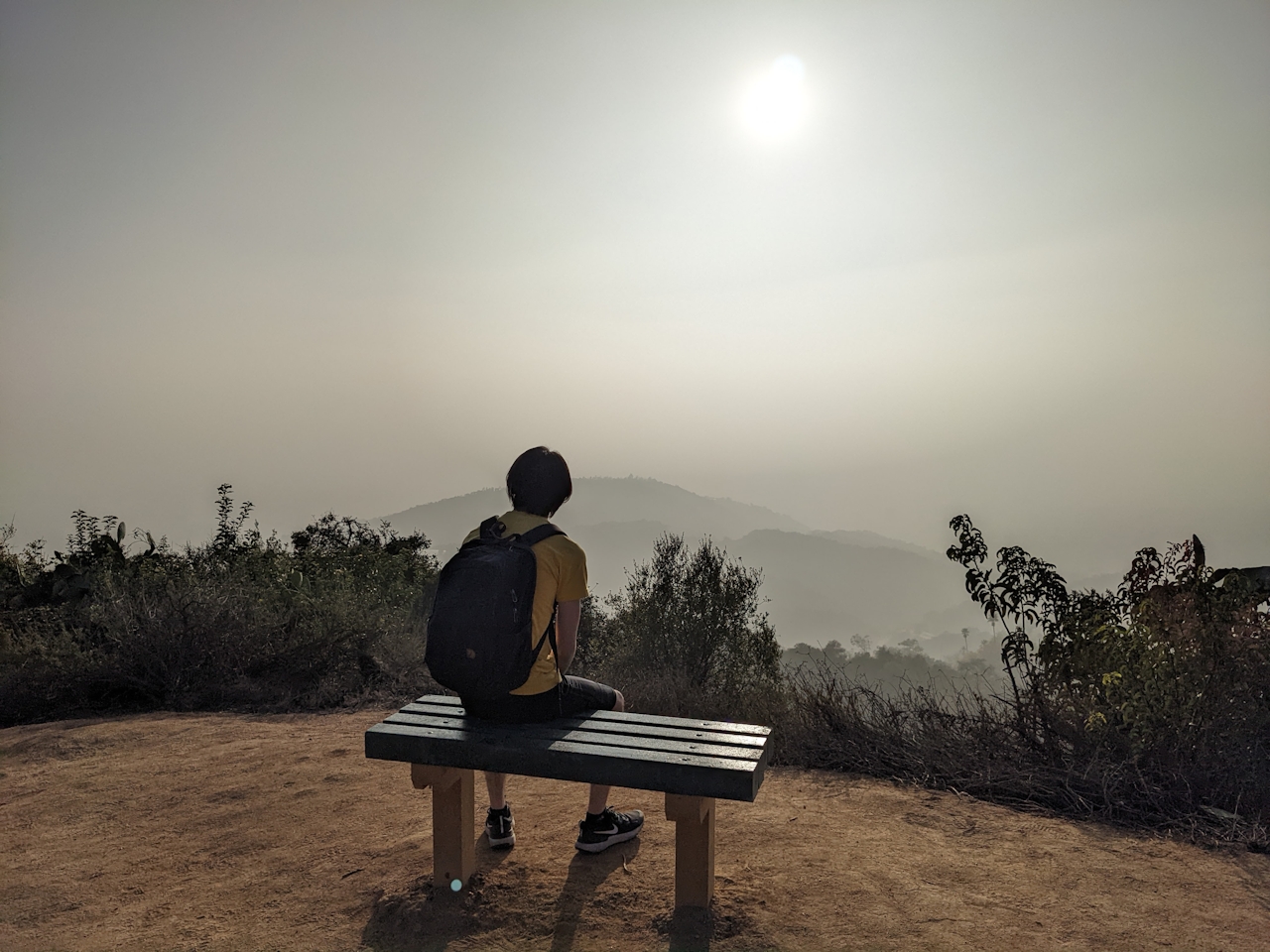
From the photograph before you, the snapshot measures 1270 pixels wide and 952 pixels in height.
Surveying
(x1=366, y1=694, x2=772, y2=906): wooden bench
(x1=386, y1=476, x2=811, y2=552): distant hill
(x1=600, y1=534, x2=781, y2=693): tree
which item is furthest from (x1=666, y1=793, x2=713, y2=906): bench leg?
(x1=386, y1=476, x2=811, y2=552): distant hill

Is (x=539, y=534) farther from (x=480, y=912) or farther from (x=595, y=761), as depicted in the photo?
(x=480, y=912)

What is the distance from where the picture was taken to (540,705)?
3092mm

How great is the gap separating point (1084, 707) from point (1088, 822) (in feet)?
2.59

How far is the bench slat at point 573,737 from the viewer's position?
2775 mm

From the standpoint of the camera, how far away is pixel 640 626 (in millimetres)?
9094

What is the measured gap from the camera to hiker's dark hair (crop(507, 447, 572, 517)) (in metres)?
3.11

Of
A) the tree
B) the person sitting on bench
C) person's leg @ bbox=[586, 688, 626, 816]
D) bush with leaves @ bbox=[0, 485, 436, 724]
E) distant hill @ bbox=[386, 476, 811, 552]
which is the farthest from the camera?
distant hill @ bbox=[386, 476, 811, 552]

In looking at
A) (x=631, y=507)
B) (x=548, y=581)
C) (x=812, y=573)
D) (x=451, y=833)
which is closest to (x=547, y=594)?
(x=548, y=581)

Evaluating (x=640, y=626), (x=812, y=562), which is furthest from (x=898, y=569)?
(x=640, y=626)

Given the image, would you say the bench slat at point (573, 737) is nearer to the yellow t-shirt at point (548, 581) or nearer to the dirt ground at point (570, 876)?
the yellow t-shirt at point (548, 581)

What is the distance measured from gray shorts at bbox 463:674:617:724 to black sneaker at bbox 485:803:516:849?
65 cm

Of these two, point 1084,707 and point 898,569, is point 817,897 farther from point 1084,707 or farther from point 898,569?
point 898,569

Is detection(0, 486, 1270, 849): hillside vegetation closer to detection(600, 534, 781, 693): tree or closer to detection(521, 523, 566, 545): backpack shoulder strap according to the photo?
detection(600, 534, 781, 693): tree

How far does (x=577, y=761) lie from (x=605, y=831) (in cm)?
96
